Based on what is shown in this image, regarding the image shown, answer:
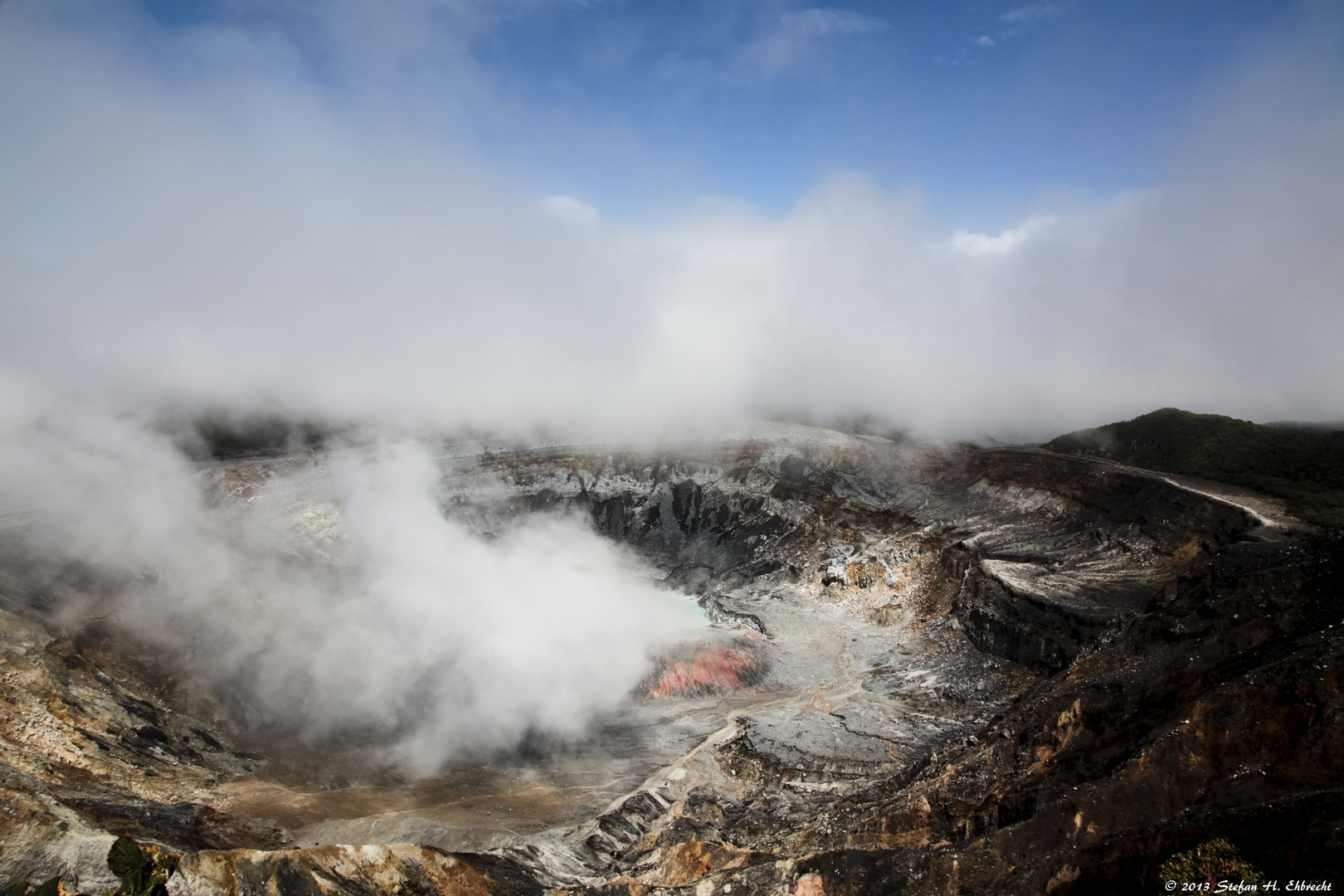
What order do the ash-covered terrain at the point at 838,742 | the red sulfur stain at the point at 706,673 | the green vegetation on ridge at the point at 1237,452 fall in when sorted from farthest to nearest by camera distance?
the green vegetation on ridge at the point at 1237,452 < the red sulfur stain at the point at 706,673 < the ash-covered terrain at the point at 838,742

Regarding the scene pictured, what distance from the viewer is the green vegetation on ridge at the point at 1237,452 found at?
182 ft


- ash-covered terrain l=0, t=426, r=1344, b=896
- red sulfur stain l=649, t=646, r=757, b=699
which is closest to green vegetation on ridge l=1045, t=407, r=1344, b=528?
ash-covered terrain l=0, t=426, r=1344, b=896

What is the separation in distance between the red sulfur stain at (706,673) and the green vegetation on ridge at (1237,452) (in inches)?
1745

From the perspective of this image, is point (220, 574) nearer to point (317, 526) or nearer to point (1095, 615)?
point (317, 526)

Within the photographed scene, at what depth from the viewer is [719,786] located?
36.5m

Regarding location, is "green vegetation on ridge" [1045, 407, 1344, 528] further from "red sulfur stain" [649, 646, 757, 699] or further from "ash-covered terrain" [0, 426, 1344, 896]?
"red sulfur stain" [649, 646, 757, 699]

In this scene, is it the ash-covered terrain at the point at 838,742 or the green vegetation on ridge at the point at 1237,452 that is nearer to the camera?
the ash-covered terrain at the point at 838,742

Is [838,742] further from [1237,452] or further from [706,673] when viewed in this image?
[1237,452]

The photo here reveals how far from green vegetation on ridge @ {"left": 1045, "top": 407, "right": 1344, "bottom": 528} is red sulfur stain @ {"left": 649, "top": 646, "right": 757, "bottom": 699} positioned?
145 feet

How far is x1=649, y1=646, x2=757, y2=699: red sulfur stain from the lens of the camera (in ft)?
163

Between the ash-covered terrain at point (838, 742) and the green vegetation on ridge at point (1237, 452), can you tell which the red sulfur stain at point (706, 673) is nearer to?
the ash-covered terrain at point (838, 742)

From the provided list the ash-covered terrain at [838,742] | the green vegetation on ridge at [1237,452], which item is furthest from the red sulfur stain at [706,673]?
the green vegetation on ridge at [1237,452]

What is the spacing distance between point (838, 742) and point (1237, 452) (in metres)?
72.7

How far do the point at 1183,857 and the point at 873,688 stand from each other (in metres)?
32.7
